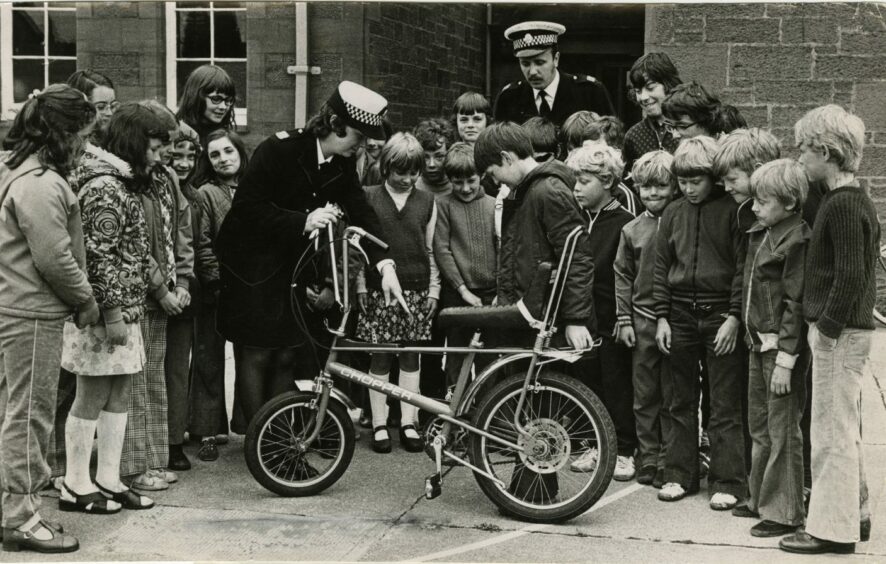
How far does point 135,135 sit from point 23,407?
138 centimetres

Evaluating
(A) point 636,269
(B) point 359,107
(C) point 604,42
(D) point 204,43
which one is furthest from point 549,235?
(C) point 604,42

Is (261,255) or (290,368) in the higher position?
(261,255)

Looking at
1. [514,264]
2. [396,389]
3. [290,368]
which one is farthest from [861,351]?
[290,368]

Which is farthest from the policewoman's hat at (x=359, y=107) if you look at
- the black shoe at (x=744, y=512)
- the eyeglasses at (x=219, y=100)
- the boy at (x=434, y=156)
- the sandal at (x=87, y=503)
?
the black shoe at (x=744, y=512)

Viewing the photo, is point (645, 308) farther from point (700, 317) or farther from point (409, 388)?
point (409, 388)

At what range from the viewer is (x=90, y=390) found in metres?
5.40

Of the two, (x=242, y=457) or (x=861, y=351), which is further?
(x=242, y=457)

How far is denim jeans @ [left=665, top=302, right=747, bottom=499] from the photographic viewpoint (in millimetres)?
5648

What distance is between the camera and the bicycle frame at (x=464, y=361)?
17.7 ft

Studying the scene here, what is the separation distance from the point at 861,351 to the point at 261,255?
3.06 m

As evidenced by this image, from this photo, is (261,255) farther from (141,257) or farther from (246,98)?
(246,98)

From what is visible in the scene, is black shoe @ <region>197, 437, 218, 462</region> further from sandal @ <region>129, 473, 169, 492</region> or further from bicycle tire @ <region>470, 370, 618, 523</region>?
bicycle tire @ <region>470, 370, 618, 523</region>

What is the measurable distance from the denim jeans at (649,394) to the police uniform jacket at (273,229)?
1.47m

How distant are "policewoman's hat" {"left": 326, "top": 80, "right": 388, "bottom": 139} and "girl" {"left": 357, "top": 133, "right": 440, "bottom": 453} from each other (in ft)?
2.03
